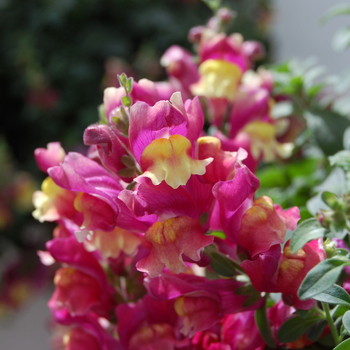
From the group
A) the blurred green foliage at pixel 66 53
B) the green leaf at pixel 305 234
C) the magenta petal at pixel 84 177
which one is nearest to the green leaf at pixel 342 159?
the green leaf at pixel 305 234

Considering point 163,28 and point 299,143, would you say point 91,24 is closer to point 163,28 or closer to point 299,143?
point 163,28

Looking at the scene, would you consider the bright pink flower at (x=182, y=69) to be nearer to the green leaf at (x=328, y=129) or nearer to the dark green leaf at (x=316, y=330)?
the green leaf at (x=328, y=129)

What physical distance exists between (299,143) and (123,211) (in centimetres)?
35

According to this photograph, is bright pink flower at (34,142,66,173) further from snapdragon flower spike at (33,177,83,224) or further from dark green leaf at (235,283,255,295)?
dark green leaf at (235,283,255,295)

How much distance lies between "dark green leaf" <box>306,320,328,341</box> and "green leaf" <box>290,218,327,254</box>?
0.06 meters

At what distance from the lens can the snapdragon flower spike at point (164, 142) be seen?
10.8 inches

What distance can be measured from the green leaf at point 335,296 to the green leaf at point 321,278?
0.06ft

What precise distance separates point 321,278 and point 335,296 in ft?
0.08

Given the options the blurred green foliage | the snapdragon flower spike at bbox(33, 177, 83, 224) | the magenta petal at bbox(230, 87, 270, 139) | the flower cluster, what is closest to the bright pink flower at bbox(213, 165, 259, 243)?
the flower cluster

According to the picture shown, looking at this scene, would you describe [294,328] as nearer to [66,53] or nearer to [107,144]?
[107,144]

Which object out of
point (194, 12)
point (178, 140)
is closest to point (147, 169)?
point (178, 140)

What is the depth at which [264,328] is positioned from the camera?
318 millimetres

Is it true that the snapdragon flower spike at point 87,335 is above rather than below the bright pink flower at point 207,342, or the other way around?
above

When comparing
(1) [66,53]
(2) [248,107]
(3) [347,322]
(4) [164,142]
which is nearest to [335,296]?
(3) [347,322]
